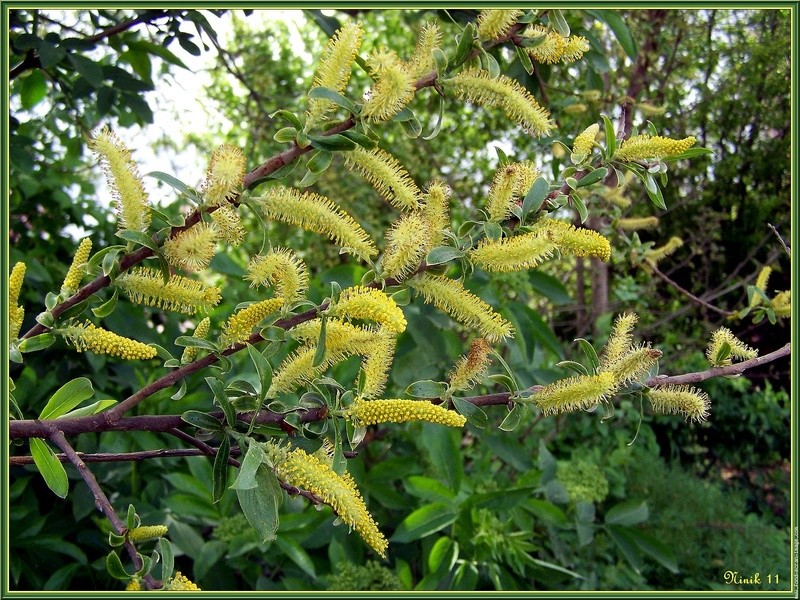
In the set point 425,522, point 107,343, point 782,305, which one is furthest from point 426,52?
point 425,522

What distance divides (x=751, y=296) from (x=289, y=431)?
32.5 inches

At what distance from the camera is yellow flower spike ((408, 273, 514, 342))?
74cm

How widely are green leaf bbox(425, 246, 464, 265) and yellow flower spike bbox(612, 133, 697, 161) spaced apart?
9.1 inches

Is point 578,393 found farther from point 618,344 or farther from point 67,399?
point 67,399

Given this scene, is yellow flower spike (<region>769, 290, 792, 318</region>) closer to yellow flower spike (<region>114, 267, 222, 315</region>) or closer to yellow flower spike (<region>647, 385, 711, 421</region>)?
yellow flower spike (<region>647, 385, 711, 421</region>)

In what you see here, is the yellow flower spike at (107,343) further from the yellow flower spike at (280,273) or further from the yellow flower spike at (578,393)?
the yellow flower spike at (578,393)

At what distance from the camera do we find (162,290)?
2.29ft

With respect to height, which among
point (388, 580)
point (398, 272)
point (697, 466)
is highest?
point (398, 272)

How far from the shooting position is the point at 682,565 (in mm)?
2260

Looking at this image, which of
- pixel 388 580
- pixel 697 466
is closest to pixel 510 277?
pixel 388 580

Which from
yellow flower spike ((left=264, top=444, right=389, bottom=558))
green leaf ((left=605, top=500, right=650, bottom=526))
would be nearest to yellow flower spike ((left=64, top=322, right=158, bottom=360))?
yellow flower spike ((left=264, top=444, right=389, bottom=558))

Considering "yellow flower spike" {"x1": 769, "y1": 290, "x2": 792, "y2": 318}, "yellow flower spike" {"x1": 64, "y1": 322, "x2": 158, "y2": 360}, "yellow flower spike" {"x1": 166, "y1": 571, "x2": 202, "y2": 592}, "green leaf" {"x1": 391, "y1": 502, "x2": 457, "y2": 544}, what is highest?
"yellow flower spike" {"x1": 64, "y1": 322, "x2": 158, "y2": 360}

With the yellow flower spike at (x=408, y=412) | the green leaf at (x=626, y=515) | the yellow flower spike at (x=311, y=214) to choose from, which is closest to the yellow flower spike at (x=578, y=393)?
the yellow flower spike at (x=408, y=412)

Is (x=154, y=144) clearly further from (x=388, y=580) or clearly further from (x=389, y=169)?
(x=389, y=169)
